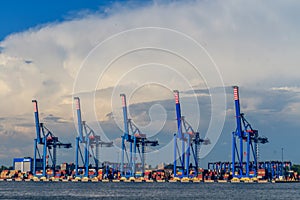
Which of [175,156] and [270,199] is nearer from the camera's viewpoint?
[270,199]

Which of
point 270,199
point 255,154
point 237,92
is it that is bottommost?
point 270,199

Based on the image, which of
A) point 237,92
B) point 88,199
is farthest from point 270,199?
point 237,92

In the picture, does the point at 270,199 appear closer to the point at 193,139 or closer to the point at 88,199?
the point at 88,199

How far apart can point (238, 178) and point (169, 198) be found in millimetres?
90340

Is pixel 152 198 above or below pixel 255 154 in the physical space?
below

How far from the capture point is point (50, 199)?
351ft

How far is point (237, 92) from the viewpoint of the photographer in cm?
17512

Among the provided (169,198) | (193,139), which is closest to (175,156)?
(193,139)

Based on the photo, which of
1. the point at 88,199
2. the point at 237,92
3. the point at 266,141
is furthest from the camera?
the point at 266,141

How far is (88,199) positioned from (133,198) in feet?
26.3

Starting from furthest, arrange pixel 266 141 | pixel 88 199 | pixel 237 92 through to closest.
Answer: pixel 266 141 → pixel 237 92 → pixel 88 199

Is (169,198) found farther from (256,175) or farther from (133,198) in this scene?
(256,175)

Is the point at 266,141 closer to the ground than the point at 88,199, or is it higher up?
higher up

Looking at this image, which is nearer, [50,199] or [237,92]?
[50,199]
